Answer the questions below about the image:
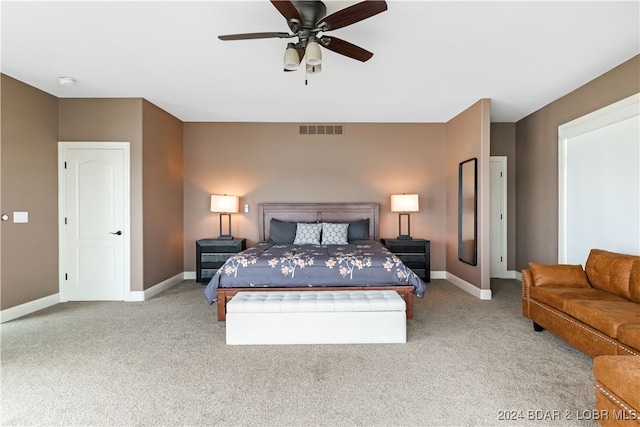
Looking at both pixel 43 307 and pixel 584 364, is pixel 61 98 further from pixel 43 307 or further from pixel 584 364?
pixel 584 364

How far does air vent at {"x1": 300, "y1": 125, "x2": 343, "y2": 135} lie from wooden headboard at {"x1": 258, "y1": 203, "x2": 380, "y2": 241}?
1.31m

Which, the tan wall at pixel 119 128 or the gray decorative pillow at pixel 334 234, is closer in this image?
the tan wall at pixel 119 128

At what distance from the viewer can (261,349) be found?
2.86 metres

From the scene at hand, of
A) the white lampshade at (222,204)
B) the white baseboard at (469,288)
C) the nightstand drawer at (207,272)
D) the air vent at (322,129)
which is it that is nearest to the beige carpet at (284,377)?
the white baseboard at (469,288)

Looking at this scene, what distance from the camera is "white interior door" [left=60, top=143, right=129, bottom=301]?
4.43 metres

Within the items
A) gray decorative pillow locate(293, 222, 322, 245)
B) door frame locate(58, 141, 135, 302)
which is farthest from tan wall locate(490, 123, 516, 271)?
door frame locate(58, 141, 135, 302)

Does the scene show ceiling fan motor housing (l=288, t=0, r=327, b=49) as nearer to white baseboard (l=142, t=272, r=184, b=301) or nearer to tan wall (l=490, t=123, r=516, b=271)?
white baseboard (l=142, t=272, r=184, b=301)

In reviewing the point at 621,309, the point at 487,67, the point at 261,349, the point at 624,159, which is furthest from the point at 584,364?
the point at 487,67

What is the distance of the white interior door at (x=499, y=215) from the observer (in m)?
5.71

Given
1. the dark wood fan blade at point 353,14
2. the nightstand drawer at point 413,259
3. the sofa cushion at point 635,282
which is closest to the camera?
the dark wood fan blade at point 353,14

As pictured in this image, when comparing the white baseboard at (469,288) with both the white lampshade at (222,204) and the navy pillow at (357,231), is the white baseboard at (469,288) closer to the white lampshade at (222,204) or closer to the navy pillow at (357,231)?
the navy pillow at (357,231)

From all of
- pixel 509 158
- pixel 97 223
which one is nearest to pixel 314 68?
pixel 97 223

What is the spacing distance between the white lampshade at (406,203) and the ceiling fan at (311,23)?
3166 millimetres

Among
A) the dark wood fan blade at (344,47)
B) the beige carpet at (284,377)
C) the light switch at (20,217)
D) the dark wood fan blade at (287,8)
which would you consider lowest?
the beige carpet at (284,377)
